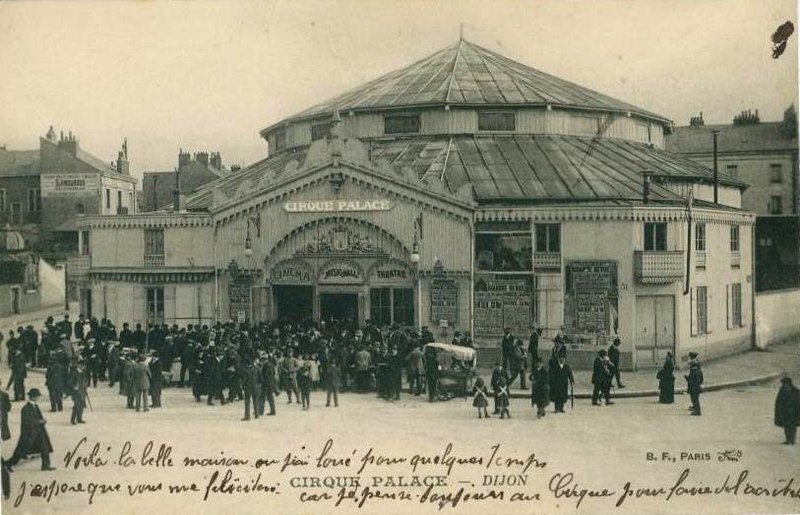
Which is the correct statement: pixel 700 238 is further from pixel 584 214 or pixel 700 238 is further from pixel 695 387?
pixel 695 387

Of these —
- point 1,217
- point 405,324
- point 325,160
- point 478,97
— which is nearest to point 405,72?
point 478,97

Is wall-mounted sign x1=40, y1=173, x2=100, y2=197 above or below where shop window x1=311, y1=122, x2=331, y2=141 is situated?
below

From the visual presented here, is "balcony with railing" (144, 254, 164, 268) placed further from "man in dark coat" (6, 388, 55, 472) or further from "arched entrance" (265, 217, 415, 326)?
"man in dark coat" (6, 388, 55, 472)

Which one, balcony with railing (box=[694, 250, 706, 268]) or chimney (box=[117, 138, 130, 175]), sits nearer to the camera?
chimney (box=[117, 138, 130, 175])

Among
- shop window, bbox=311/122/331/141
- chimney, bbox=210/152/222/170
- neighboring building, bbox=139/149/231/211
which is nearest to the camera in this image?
shop window, bbox=311/122/331/141

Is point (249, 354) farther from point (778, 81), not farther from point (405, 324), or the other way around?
point (778, 81)

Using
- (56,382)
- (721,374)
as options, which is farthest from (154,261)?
(721,374)

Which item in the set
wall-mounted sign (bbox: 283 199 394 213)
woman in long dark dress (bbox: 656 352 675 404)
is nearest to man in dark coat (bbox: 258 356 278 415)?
wall-mounted sign (bbox: 283 199 394 213)

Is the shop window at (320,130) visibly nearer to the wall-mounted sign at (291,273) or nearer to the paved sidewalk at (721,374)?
the wall-mounted sign at (291,273)
